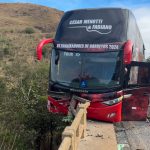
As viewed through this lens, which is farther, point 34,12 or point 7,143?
point 34,12

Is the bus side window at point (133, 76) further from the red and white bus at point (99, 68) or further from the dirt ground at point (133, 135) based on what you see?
the dirt ground at point (133, 135)

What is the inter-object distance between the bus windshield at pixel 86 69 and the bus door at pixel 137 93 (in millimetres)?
671

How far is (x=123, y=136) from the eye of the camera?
12.5 metres

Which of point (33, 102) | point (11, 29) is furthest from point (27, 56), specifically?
point (33, 102)

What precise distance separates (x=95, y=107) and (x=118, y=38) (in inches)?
92.6

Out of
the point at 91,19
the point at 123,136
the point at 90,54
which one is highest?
the point at 91,19

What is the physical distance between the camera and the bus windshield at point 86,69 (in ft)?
44.0

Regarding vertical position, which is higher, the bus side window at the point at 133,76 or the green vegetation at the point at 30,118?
the bus side window at the point at 133,76

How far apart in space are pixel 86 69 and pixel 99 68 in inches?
18.4

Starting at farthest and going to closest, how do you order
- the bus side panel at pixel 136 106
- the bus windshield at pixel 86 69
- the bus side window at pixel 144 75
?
the bus side panel at pixel 136 106
the bus side window at pixel 144 75
the bus windshield at pixel 86 69

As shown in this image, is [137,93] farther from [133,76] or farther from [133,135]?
[133,135]

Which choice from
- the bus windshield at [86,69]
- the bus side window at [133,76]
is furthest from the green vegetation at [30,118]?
the bus side window at [133,76]

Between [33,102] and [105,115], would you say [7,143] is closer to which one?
[105,115]

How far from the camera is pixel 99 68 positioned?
13.6 m
